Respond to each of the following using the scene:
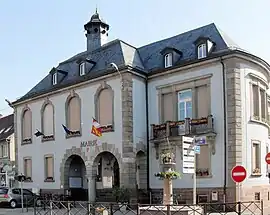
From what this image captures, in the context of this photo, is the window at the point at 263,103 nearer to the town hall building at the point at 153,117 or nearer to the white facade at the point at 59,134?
the town hall building at the point at 153,117

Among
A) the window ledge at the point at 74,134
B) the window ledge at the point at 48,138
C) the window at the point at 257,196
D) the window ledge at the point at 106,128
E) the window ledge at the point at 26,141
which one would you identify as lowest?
the window at the point at 257,196

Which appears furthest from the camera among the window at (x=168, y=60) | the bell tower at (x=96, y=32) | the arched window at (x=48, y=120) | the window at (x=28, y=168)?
the bell tower at (x=96, y=32)

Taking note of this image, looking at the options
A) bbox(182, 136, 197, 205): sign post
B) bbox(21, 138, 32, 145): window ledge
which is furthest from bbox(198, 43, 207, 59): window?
bbox(21, 138, 32, 145): window ledge

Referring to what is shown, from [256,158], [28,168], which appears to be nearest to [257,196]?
[256,158]

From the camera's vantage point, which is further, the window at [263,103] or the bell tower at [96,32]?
the bell tower at [96,32]

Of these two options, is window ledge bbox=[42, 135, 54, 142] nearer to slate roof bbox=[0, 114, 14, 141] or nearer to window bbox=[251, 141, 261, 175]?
window bbox=[251, 141, 261, 175]

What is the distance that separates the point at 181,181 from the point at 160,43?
1025 cm

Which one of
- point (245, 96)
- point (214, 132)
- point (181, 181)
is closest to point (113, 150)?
point (181, 181)

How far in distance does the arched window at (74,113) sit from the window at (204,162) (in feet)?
30.9

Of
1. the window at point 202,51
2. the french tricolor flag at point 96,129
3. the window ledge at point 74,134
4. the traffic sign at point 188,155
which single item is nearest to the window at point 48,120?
the window ledge at point 74,134

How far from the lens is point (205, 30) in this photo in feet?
98.2

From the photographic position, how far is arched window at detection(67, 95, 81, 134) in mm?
32406

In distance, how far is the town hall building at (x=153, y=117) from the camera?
25.9 meters

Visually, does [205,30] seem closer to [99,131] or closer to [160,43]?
[160,43]
